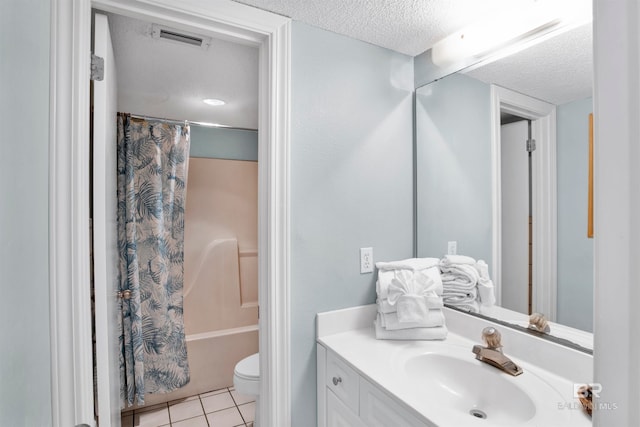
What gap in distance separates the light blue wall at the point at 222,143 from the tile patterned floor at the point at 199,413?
1.97 metres

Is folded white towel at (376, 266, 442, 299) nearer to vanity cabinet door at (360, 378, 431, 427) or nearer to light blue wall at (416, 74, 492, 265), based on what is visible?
light blue wall at (416, 74, 492, 265)

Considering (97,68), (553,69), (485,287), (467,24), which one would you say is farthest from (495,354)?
(97,68)

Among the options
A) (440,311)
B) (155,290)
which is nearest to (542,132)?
(440,311)

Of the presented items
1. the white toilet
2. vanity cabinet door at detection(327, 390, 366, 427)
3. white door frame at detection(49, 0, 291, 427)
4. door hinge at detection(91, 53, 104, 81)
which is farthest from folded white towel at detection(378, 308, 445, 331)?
door hinge at detection(91, 53, 104, 81)

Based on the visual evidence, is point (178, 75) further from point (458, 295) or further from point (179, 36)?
point (458, 295)

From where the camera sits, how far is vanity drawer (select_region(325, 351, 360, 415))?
1130 mm

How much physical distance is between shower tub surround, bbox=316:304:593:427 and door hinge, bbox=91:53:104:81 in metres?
1.17

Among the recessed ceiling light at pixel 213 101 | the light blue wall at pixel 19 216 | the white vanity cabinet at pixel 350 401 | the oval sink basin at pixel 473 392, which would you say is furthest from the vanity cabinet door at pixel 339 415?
the recessed ceiling light at pixel 213 101

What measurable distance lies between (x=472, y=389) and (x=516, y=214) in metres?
0.67

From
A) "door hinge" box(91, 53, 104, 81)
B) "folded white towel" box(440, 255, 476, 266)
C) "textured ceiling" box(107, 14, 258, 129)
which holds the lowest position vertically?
"folded white towel" box(440, 255, 476, 266)

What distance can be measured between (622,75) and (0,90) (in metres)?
0.58

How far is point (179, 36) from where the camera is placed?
134 cm

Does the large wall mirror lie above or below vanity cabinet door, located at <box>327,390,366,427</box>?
above

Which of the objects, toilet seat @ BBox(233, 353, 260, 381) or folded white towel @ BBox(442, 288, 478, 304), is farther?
toilet seat @ BBox(233, 353, 260, 381)
